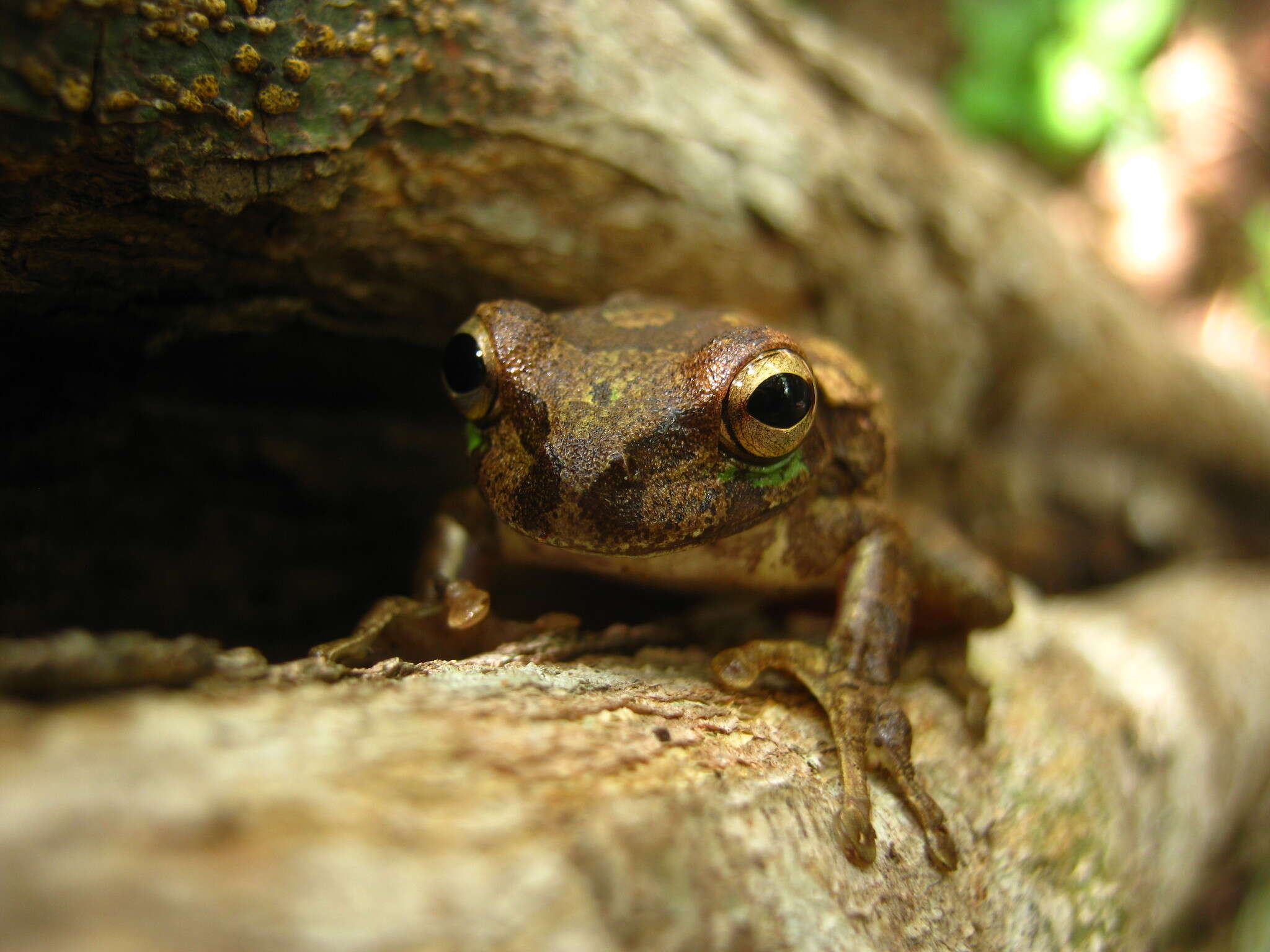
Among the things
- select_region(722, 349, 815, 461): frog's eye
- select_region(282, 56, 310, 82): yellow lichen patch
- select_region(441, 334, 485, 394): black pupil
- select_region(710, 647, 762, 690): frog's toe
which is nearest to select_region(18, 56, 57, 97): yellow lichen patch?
select_region(282, 56, 310, 82): yellow lichen patch

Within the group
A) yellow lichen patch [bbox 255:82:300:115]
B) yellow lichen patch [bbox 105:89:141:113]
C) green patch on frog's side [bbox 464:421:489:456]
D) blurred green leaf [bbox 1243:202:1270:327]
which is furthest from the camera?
blurred green leaf [bbox 1243:202:1270:327]

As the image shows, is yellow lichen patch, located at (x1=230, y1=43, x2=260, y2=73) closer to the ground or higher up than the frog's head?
higher up

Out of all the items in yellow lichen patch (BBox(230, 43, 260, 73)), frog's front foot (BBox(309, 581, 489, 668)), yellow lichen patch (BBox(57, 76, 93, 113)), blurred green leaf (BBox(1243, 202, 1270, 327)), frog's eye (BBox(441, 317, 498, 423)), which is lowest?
frog's front foot (BBox(309, 581, 489, 668))

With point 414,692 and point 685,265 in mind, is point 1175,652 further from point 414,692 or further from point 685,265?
point 414,692

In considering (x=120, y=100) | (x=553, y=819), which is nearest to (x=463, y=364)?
(x=120, y=100)

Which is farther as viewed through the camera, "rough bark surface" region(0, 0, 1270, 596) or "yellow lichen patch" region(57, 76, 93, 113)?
"rough bark surface" region(0, 0, 1270, 596)

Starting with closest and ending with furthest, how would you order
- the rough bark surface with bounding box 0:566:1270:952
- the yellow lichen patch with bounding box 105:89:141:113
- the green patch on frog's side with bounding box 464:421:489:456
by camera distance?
the rough bark surface with bounding box 0:566:1270:952 < the yellow lichen patch with bounding box 105:89:141:113 < the green patch on frog's side with bounding box 464:421:489:456

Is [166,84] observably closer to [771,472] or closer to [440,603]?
[440,603]

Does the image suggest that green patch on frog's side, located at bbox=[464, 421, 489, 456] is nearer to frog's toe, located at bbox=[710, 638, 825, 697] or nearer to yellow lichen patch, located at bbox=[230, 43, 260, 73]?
frog's toe, located at bbox=[710, 638, 825, 697]
